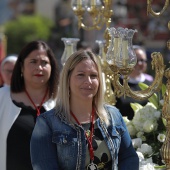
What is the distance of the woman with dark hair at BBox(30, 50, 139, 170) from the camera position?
12.1 feet

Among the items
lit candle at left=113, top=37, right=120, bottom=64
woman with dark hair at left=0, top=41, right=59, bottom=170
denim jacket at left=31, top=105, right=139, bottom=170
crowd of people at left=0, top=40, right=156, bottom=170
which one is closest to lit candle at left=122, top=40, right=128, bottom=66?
lit candle at left=113, top=37, right=120, bottom=64

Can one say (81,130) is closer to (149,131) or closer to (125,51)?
(125,51)

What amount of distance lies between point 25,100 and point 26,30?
54.8 m

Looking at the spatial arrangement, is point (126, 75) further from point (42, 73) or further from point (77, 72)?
point (42, 73)

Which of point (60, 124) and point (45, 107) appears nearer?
point (60, 124)

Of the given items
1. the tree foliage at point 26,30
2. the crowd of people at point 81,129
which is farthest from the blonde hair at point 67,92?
the tree foliage at point 26,30

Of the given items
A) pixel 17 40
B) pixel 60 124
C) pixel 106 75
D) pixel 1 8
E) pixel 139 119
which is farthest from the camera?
pixel 1 8

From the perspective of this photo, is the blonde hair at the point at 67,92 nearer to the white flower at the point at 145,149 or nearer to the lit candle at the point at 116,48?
the lit candle at the point at 116,48

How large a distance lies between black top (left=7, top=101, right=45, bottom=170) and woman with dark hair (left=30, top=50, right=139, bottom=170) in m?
1.15

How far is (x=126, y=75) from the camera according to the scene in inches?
152

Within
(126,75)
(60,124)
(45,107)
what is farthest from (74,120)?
(45,107)

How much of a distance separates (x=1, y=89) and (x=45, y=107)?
0.42 meters

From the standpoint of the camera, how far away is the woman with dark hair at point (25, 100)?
4934 mm

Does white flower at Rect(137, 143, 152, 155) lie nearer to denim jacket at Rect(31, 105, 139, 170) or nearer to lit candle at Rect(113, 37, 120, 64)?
denim jacket at Rect(31, 105, 139, 170)
